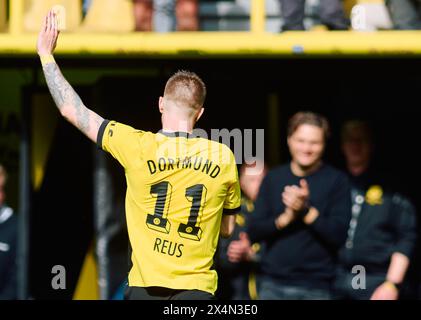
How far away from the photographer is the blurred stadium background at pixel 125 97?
7.33m

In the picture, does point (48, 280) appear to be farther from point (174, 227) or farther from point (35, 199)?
point (174, 227)

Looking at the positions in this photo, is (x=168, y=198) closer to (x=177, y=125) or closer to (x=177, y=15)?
(x=177, y=125)

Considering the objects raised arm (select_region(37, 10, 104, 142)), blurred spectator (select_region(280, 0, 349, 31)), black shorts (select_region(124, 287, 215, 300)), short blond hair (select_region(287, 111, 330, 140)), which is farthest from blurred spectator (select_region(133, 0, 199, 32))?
black shorts (select_region(124, 287, 215, 300))

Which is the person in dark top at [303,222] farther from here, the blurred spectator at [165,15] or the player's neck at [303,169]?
the blurred spectator at [165,15]

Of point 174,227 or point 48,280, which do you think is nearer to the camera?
point 174,227

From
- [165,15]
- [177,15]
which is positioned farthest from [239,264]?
[177,15]

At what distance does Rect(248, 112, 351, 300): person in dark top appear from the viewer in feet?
22.5

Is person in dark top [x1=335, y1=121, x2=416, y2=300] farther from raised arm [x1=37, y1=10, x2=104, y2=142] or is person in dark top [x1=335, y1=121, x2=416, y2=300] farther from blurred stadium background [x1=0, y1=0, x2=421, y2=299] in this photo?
raised arm [x1=37, y1=10, x2=104, y2=142]

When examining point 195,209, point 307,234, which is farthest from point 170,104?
point 307,234

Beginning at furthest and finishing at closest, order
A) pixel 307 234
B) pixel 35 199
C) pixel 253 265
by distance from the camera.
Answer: pixel 35 199 → pixel 253 265 → pixel 307 234

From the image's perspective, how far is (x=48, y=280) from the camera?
7941 mm

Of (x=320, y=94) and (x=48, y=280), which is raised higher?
(x=320, y=94)

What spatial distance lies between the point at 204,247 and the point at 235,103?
351 centimetres

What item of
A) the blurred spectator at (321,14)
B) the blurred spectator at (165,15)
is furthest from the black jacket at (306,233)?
the blurred spectator at (165,15)
